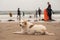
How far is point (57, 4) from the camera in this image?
3909 centimetres

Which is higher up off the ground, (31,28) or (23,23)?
(23,23)

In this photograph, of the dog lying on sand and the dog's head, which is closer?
the dog's head

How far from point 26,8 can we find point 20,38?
33.4 meters

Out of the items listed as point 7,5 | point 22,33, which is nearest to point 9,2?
point 7,5

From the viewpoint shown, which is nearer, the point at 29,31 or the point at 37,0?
the point at 29,31

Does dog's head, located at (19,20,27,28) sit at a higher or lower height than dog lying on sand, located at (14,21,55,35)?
higher

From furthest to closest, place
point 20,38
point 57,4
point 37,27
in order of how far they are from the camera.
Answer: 1. point 57,4
2. point 37,27
3. point 20,38

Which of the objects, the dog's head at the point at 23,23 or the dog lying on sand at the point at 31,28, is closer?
the dog's head at the point at 23,23

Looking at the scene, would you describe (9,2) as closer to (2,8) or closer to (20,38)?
(2,8)

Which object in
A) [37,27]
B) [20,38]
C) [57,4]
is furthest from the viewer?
[57,4]

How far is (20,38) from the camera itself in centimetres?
691

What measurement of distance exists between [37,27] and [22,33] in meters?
0.58

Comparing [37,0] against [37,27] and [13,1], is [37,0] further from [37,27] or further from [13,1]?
[37,27]

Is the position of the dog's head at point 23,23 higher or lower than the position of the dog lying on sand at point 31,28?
higher
